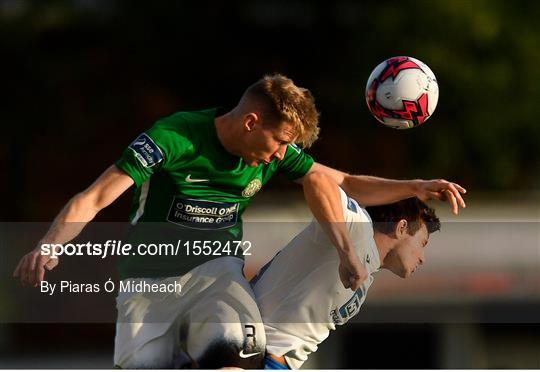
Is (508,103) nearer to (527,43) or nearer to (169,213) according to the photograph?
(527,43)

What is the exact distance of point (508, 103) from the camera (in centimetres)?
2000

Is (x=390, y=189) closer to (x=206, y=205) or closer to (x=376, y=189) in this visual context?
(x=376, y=189)

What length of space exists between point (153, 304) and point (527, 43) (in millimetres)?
13172

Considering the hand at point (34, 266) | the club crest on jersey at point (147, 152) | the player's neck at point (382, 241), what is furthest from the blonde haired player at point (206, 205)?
the hand at point (34, 266)

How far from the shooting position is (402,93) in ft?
25.2

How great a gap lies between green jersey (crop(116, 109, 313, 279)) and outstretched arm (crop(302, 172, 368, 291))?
253mm

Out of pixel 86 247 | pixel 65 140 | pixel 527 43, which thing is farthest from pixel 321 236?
pixel 65 140

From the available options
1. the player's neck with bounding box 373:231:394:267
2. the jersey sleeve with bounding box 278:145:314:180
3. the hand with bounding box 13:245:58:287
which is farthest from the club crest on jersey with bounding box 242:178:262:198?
the hand with bounding box 13:245:58:287

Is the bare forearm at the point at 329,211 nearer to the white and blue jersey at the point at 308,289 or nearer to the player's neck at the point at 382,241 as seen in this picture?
the white and blue jersey at the point at 308,289

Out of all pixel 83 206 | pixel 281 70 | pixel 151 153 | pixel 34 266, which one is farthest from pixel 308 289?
pixel 281 70

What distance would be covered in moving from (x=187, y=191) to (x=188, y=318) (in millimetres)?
684

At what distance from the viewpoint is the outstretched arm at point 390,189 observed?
23.7 feet

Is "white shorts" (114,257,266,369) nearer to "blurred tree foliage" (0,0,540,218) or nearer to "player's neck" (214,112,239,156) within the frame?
"player's neck" (214,112,239,156)

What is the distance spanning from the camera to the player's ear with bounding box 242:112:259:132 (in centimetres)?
695
